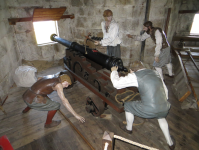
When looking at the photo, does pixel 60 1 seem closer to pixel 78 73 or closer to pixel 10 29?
pixel 10 29

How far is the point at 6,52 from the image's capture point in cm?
371

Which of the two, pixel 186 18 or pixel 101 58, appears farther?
pixel 186 18

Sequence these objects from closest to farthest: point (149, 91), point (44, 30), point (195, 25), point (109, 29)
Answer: point (149, 91) → point (109, 29) → point (44, 30) → point (195, 25)

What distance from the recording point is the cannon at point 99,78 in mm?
2518

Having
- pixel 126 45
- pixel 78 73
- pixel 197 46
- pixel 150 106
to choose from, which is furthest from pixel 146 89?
pixel 197 46

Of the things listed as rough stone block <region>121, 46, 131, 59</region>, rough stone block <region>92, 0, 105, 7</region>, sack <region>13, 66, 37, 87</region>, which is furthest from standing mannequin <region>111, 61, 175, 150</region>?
rough stone block <region>92, 0, 105, 7</region>

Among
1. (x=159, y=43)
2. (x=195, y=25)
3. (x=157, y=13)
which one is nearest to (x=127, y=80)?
(x=159, y=43)

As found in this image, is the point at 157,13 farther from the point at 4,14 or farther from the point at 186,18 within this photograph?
the point at 4,14

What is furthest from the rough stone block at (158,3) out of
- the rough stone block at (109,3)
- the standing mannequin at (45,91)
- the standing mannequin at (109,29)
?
the standing mannequin at (45,91)

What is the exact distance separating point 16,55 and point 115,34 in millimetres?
3403

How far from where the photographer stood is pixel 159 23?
4105mm

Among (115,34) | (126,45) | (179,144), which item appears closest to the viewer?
(179,144)

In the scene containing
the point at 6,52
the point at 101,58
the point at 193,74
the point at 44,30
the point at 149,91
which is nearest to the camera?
the point at 149,91

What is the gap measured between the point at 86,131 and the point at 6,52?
3.16 m
